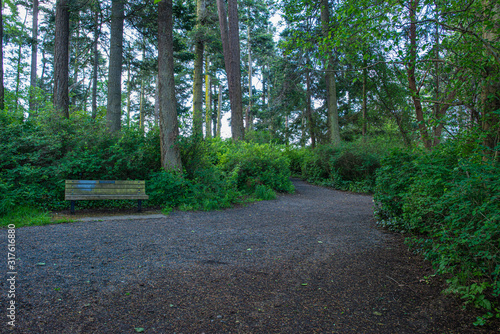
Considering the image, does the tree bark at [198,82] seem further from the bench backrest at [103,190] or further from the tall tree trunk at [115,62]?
the bench backrest at [103,190]

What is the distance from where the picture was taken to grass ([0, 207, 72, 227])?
521 centimetres

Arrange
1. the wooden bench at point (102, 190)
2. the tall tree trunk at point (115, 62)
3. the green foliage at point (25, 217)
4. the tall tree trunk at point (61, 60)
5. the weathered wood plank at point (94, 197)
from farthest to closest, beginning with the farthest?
the tall tree trunk at point (115, 62) → the tall tree trunk at point (61, 60) → the wooden bench at point (102, 190) → the weathered wood plank at point (94, 197) → the green foliage at point (25, 217)

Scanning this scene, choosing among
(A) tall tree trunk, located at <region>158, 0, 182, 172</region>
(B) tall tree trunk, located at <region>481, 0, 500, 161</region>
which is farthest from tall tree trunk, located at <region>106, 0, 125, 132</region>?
(B) tall tree trunk, located at <region>481, 0, 500, 161</region>

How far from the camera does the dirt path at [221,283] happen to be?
90.7 inches

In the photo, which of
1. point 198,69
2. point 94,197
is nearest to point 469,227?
point 94,197

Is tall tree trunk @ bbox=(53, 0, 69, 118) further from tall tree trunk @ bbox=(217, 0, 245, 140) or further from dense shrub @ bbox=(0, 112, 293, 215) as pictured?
tall tree trunk @ bbox=(217, 0, 245, 140)

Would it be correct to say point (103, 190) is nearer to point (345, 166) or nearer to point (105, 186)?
point (105, 186)

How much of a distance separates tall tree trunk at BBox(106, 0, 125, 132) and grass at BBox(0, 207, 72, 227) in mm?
4603

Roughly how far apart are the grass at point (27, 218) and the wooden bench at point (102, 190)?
2.06 ft

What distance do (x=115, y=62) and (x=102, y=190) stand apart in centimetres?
570

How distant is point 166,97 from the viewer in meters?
8.09

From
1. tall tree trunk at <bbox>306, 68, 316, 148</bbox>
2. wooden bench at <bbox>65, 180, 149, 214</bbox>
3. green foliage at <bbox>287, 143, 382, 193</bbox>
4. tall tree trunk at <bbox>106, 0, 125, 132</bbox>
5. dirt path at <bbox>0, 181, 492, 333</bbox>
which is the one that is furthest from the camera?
tall tree trunk at <bbox>306, 68, 316, 148</bbox>

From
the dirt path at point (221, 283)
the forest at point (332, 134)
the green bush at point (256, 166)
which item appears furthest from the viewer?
the green bush at point (256, 166)

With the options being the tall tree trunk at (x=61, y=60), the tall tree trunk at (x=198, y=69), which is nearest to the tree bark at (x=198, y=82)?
the tall tree trunk at (x=198, y=69)
